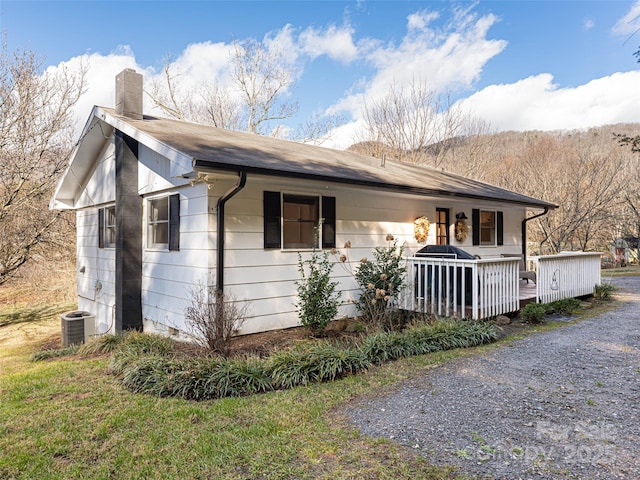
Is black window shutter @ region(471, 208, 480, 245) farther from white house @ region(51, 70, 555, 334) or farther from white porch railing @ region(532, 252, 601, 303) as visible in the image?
white porch railing @ region(532, 252, 601, 303)

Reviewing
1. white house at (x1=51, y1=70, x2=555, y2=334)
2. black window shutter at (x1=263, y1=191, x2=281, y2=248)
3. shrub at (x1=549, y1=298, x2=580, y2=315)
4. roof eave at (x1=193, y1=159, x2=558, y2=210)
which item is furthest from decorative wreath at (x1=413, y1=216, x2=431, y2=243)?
black window shutter at (x1=263, y1=191, x2=281, y2=248)

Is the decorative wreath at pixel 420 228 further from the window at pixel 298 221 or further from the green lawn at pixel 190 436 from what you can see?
the green lawn at pixel 190 436

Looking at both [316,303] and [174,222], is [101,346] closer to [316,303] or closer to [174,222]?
[174,222]

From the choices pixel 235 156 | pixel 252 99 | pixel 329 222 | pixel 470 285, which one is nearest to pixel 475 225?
pixel 470 285

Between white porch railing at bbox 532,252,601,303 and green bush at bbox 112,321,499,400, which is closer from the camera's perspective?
green bush at bbox 112,321,499,400

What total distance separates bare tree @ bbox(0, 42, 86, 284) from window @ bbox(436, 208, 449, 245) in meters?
10.8

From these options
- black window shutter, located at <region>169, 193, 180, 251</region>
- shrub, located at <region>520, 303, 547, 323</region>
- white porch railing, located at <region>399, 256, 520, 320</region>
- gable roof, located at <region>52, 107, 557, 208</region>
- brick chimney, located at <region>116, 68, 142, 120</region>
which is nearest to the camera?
gable roof, located at <region>52, 107, 557, 208</region>

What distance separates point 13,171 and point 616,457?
535 inches

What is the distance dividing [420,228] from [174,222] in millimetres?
5237

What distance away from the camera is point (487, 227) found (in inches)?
421

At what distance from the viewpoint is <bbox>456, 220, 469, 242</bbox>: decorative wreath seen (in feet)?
32.0

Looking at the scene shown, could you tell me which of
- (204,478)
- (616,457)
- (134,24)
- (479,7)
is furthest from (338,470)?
(479,7)

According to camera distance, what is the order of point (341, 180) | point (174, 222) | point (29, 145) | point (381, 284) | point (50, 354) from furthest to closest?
point (29, 145) < point (381, 284) < point (174, 222) < point (50, 354) < point (341, 180)

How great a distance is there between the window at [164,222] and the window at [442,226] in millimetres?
6048
